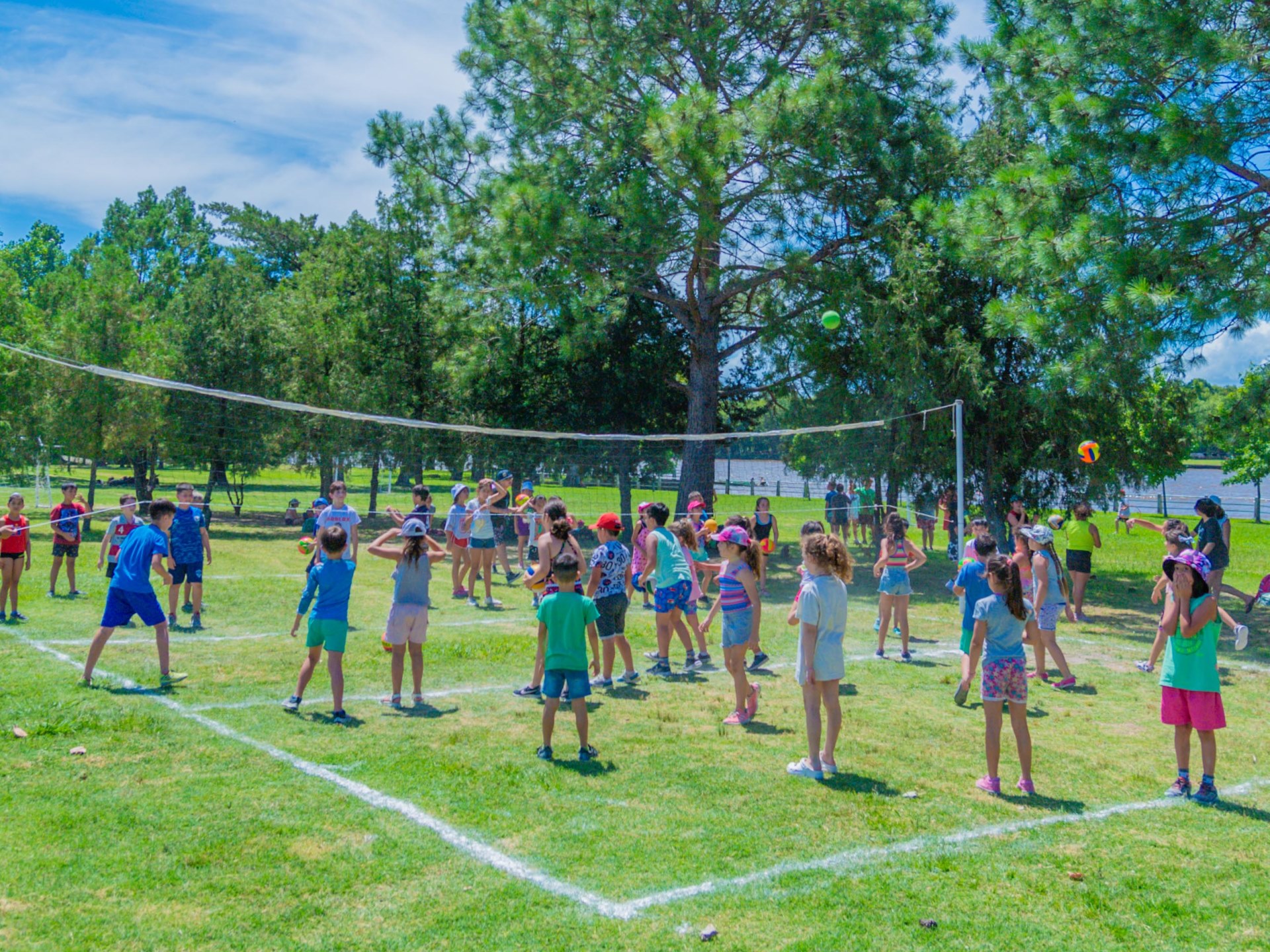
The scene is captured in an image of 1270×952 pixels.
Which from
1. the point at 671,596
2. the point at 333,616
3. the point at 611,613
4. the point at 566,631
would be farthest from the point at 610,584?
the point at 333,616

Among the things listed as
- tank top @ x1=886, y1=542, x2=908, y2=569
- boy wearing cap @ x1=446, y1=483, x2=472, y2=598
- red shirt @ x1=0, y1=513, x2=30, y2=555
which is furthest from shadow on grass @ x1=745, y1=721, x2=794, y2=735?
red shirt @ x1=0, y1=513, x2=30, y2=555

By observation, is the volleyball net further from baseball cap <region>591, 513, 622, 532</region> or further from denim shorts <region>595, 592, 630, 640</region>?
denim shorts <region>595, 592, 630, 640</region>

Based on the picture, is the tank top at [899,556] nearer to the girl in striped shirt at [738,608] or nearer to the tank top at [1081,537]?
the girl in striped shirt at [738,608]

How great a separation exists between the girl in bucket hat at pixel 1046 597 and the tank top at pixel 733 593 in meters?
2.89

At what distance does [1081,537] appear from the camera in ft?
44.7

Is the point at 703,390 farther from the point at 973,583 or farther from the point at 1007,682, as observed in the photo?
the point at 1007,682

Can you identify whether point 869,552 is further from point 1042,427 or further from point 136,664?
point 136,664

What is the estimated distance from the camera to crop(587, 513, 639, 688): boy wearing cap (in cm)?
856

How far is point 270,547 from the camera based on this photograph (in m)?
22.3

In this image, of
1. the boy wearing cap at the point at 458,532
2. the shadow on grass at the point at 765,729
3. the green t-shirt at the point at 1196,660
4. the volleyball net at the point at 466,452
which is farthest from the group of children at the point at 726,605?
the volleyball net at the point at 466,452

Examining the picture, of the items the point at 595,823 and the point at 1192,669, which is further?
the point at 1192,669

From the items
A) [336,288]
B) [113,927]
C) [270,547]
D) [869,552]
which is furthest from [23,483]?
[113,927]

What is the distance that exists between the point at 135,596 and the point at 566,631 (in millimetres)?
3986

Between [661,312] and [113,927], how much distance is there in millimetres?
20057
